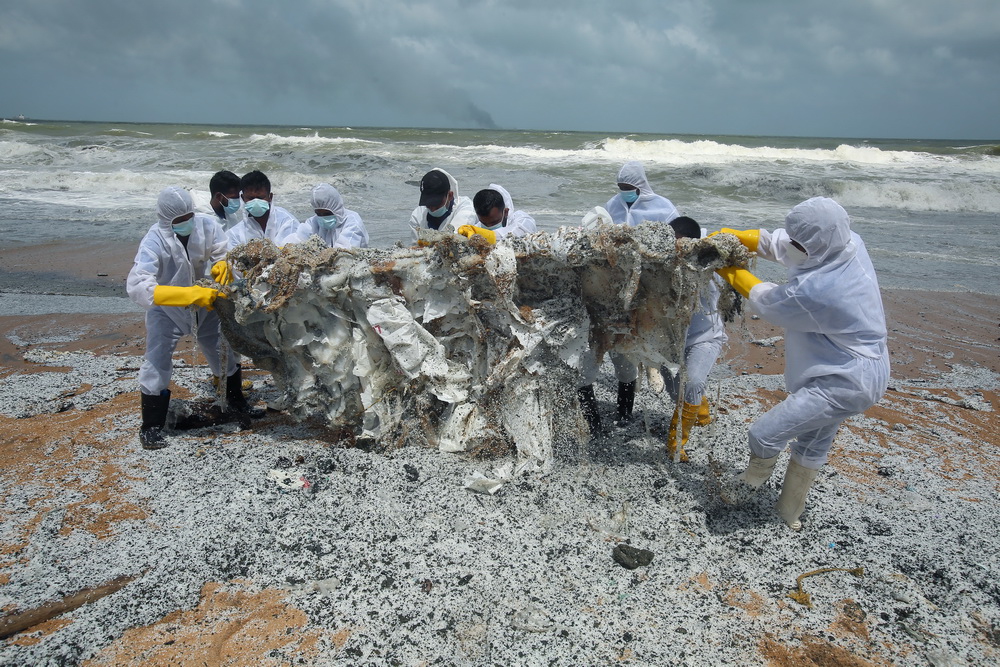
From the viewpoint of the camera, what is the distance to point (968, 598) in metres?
2.88

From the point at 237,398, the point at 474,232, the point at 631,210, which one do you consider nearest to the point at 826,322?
the point at 474,232

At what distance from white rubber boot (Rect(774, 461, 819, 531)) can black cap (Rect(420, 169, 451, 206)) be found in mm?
3099

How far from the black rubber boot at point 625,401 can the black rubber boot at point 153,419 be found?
335 centimetres

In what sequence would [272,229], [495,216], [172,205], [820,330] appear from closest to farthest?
[820,330], [172,205], [495,216], [272,229]

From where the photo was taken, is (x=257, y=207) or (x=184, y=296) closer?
(x=184, y=296)

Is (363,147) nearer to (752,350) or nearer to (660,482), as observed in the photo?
(752,350)

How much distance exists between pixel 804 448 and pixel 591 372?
4.44 feet

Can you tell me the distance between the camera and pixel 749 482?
11.2 ft

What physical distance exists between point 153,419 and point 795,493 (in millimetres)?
4269

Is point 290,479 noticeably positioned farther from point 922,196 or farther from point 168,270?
point 922,196

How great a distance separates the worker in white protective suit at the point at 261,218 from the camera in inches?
190

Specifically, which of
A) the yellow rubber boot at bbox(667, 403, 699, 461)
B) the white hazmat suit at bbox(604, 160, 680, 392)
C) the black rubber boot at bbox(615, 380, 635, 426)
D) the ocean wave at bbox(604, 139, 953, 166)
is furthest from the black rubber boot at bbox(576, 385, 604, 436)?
the ocean wave at bbox(604, 139, 953, 166)

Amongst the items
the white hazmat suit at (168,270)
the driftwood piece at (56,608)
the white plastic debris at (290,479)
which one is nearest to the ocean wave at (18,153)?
the white hazmat suit at (168,270)

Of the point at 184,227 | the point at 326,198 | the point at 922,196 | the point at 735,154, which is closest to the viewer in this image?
the point at 184,227
